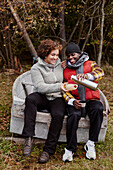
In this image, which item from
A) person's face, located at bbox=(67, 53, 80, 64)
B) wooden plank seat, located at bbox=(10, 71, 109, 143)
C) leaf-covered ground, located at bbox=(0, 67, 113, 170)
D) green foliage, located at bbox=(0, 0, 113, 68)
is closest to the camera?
leaf-covered ground, located at bbox=(0, 67, 113, 170)

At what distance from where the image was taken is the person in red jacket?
2.49 meters

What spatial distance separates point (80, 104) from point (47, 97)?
54 centimetres

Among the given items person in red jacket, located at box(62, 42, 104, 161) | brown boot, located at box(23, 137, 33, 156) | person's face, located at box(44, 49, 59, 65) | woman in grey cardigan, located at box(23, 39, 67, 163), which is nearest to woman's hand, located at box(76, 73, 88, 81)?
person in red jacket, located at box(62, 42, 104, 161)

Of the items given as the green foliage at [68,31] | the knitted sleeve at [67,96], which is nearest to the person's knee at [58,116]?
the knitted sleeve at [67,96]

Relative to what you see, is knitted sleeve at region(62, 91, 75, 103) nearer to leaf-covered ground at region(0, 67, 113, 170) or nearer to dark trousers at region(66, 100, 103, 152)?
dark trousers at region(66, 100, 103, 152)

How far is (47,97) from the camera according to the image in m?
2.85

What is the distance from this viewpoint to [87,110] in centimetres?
269

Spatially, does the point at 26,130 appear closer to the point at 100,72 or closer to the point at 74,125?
the point at 74,125

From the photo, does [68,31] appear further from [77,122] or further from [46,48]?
[77,122]

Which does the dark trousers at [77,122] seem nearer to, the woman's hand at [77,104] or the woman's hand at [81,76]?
the woman's hand at [77,104]

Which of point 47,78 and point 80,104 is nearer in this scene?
point 80,104

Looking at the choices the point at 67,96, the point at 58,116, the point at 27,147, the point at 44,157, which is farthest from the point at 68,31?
the point at 44,157

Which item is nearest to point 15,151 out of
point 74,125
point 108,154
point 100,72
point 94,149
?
point 74,125

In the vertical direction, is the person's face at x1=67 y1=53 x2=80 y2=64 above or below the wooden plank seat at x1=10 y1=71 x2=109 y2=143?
above
